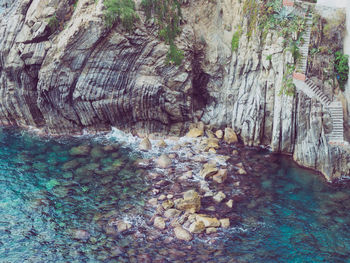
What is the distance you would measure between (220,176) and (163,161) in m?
4.47

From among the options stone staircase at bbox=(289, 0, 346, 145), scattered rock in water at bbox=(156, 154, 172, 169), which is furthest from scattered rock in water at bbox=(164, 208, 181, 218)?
stone staircase at bbox=(289, 0, 346, 145)

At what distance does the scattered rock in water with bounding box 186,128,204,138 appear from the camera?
28.0m

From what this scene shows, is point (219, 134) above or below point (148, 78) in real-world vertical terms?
below

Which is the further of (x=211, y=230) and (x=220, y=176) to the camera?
(x=220, y=176)

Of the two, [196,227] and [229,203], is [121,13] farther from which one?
[196,227]

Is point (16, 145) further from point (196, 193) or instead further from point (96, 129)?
point (196, 193)

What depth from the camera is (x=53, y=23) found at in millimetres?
27031

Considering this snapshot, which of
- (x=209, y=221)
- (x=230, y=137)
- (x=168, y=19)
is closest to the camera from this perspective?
(x=209, y=221)

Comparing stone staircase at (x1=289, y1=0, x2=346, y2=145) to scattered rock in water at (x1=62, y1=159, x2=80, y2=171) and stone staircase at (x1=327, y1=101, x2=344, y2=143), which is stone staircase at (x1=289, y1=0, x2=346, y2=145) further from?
scattered rock in water at (x1=62, y1=159, x2=80, y2=171)

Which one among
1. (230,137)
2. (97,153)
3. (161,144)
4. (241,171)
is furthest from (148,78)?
(241,171)

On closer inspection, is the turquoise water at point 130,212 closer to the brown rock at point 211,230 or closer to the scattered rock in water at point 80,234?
the scattered rock in water at point 80,234

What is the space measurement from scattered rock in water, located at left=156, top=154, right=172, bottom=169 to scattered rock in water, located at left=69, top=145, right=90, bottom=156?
560 cm

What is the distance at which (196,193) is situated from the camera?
19.8 metres

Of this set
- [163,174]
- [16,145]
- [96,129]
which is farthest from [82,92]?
[163,174]
